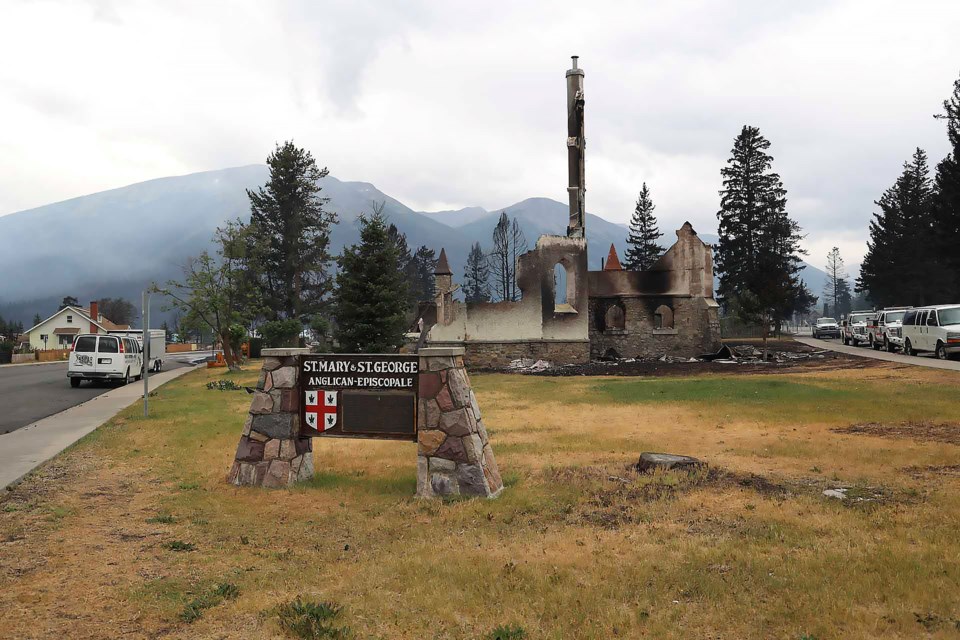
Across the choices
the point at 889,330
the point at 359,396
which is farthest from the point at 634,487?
the point at 889,330

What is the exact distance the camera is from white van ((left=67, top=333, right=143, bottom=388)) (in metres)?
25.7

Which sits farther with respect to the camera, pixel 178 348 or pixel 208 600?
pixel 178 348

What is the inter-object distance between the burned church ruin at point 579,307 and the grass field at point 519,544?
23.5 meters

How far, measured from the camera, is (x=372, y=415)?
884cm

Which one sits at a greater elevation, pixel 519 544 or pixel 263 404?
pixel 263 404

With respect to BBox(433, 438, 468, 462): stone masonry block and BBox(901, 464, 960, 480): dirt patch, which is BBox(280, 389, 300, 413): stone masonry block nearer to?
BBox(433, 438, 468, 462): stone masonry block

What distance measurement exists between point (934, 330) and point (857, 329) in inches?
651

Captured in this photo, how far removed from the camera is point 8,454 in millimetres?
11156

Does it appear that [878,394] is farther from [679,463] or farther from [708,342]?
[708,342]

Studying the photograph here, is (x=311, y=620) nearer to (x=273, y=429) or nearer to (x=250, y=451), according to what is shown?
(x=273, y=429)

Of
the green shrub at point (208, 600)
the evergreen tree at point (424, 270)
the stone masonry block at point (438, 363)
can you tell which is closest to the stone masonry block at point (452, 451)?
the stone masonry block at point (438, 363)

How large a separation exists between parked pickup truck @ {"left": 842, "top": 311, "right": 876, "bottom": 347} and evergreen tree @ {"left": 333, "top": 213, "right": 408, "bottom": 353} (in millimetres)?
29592

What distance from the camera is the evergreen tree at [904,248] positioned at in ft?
205

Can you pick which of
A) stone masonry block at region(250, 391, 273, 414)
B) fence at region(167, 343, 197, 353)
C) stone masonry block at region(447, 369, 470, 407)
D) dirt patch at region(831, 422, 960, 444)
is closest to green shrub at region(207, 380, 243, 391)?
stone masonry block at region(250, 391, 273, 414)
